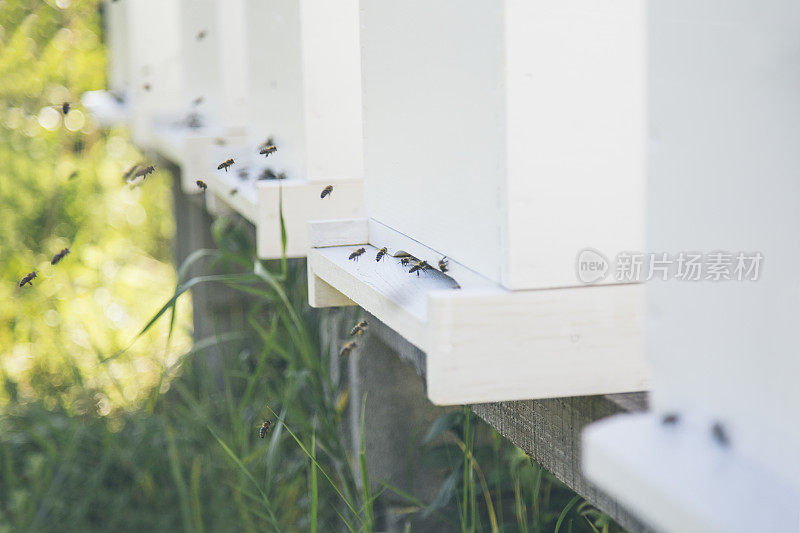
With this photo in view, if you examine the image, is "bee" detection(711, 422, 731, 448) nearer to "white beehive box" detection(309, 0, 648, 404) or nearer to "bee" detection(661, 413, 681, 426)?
"bee" detection(661, 413, 681, 426)

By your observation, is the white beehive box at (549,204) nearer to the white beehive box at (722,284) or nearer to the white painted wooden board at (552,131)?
the white painted wooden board at (552,131)

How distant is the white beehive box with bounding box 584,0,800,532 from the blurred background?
0.67 metres

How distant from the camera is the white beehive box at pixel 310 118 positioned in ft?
7.13

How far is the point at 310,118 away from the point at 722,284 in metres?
1.46

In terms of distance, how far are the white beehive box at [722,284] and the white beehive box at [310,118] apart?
1364mm

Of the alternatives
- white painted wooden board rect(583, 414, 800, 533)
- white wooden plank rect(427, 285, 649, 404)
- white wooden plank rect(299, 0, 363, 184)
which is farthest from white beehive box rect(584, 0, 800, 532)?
white wooden plank rect(299, 0, 363, 184)

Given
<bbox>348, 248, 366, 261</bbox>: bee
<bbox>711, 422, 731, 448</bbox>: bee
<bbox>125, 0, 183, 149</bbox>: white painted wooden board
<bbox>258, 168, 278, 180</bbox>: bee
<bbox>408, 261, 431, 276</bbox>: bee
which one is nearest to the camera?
<bbox>711, 422, 731, 448</bbox>: bee

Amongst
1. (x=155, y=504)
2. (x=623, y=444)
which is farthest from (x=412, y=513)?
(x=155, y=504)

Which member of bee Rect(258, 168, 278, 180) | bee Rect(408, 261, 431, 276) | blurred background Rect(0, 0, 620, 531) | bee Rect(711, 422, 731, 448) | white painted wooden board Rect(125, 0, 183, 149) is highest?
white painted wooden board Rect(125, 0, 183, 149)

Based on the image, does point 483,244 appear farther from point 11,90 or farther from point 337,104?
point 11,90

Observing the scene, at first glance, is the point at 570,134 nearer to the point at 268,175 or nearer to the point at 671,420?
the point at 671,420

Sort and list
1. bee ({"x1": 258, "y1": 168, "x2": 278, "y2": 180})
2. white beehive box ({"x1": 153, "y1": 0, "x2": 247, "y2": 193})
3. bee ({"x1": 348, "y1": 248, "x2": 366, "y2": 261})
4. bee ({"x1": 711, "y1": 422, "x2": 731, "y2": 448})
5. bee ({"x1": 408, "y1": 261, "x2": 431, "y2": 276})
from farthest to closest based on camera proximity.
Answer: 1. white beehive box ({"x1": 153, "y1": 0, "x2": 247, "y2": 193})
2. bee ({"x1": 258, "y1": 168, "x2": 278, "y2": 180})
3. bee ({"x1": 348, "y1": 248, "x2": 366, "y2": 261})
4. bee ({"x1": 408, "y1": 261, "x2": 431, "y2": 276})
5. bee ({"x1": 711, "y1": 422, "x2": 731, "y2": 448})

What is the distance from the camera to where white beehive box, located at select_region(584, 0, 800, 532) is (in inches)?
32.4

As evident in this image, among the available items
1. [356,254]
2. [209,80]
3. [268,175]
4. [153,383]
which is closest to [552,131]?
[356,254]
